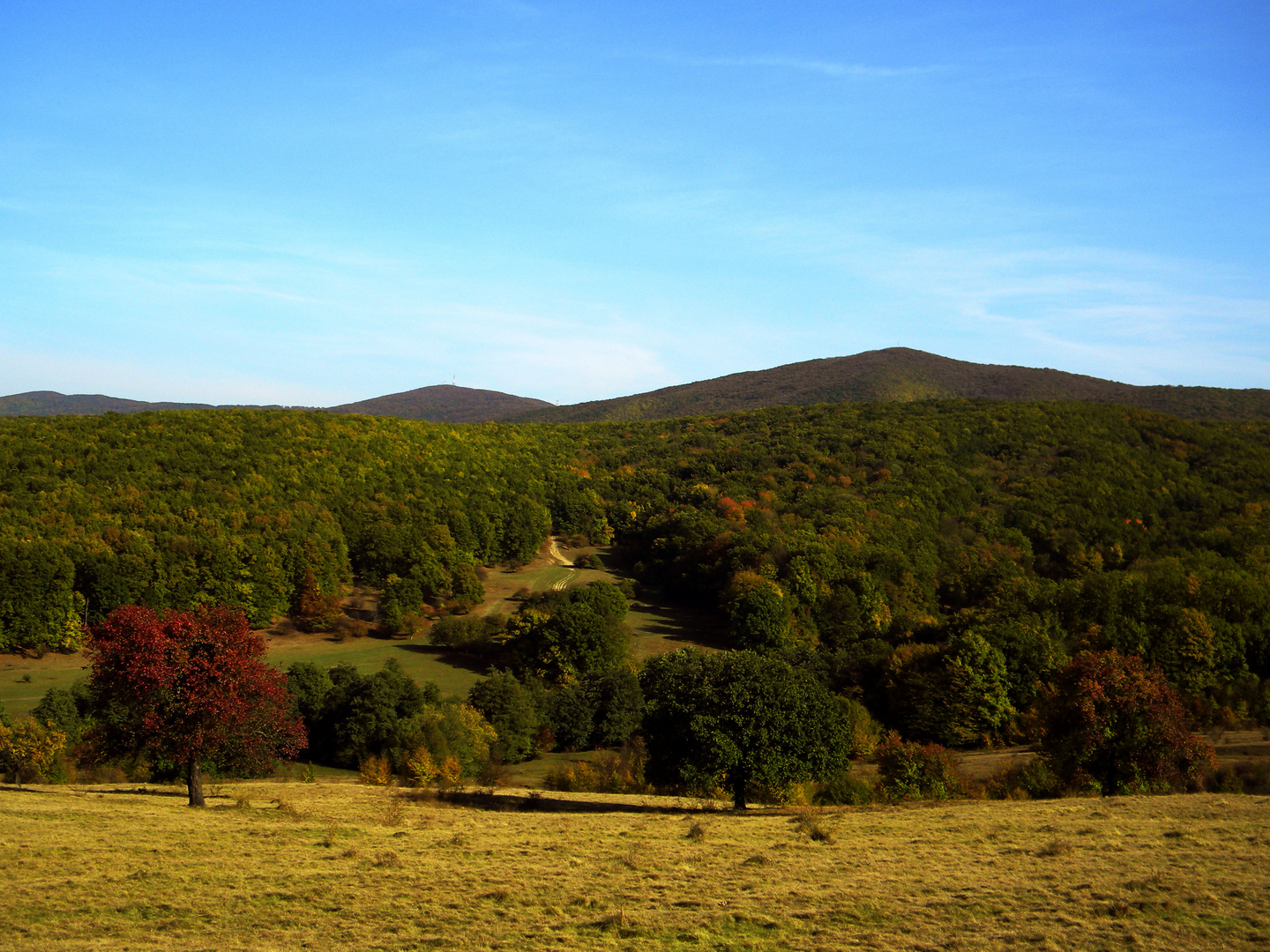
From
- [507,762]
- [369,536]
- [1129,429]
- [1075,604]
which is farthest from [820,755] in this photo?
[1129,429]

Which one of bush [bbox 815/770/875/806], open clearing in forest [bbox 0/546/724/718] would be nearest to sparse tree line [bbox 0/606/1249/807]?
bush [bbox 815/770/875/806]

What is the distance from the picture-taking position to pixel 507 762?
46.8 metres

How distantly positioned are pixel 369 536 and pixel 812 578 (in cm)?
4312

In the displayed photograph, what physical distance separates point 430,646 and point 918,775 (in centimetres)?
4809

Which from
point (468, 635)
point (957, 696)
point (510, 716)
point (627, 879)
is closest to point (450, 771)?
point (510, 716)

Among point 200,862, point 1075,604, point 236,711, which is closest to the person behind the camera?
point 200,862

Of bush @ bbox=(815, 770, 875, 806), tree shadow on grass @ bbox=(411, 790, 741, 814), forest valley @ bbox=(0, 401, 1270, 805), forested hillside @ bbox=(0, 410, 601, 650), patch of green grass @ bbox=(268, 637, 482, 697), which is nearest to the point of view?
tree shadow on grass @ bbox=(411, 790, 741, 814)

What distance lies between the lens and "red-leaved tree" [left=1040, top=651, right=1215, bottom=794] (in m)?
29.1

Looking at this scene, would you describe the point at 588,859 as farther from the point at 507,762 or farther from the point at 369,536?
the point at 369,536

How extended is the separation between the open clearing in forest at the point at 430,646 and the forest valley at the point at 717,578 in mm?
2060

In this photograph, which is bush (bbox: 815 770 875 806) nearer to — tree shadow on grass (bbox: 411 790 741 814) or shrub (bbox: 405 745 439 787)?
tree shadow on grass (bbox: 411 790 741 814)

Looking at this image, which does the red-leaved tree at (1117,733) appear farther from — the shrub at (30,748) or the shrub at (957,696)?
the shrub at (30,748)

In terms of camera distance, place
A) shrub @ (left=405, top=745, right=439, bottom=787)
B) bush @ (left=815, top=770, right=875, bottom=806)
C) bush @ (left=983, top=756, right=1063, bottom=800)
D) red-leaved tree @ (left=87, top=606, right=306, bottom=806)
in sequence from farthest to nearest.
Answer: shrub @ (left=405, top=745, right=439, bottom=787) → bush @ (left=983, top=756, right=1063, bottom=800) → bush @ (left=815, top=770, right=875, bottom=806) → red-leaved tree @ (left=87, top=606, right=306, bottom=806)

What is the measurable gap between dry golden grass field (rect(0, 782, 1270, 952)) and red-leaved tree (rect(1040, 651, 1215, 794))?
3381mm
